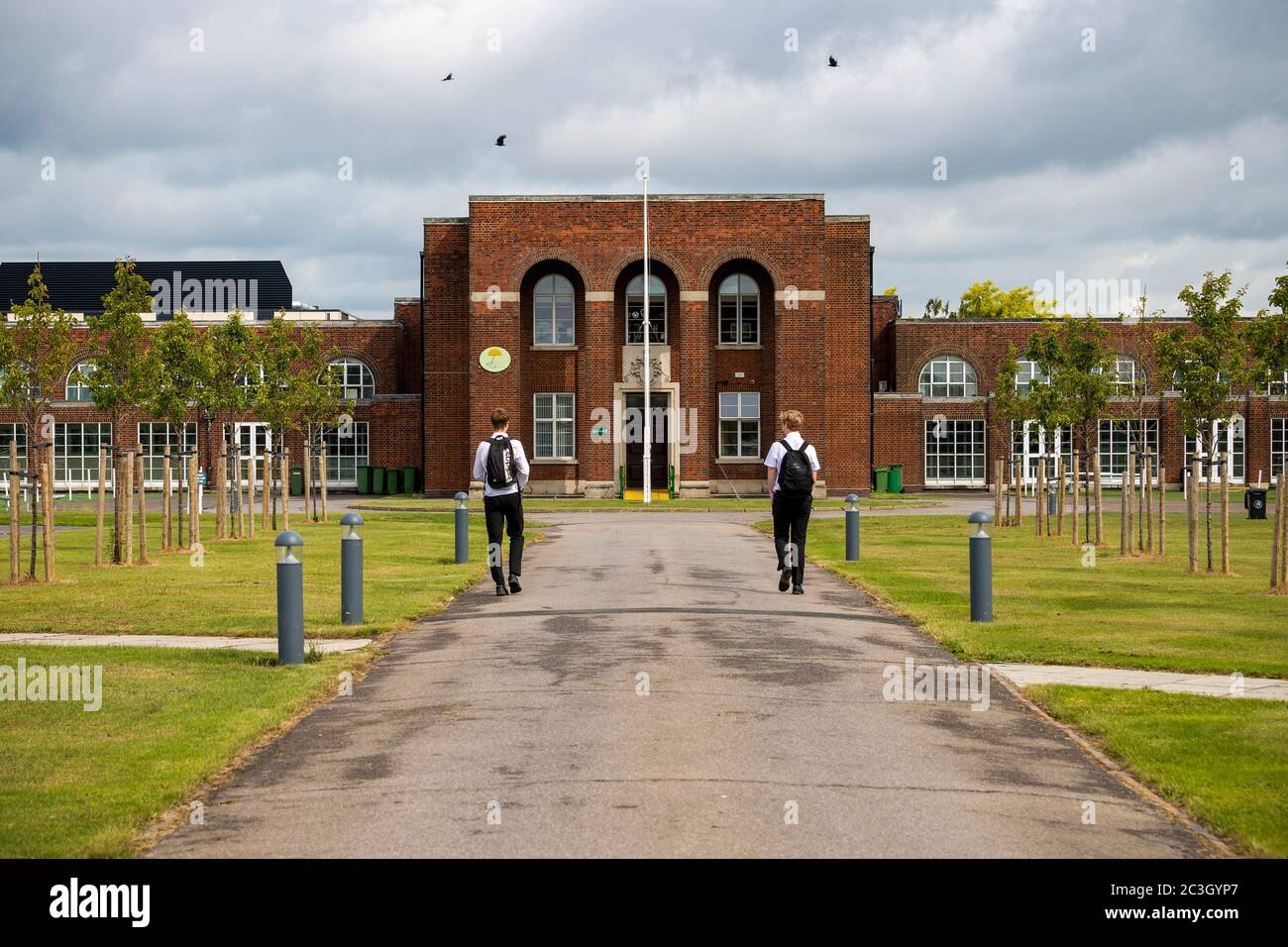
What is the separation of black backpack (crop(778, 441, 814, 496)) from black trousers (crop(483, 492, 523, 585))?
2.92 m

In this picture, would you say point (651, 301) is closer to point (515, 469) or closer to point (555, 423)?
point (555, 423)

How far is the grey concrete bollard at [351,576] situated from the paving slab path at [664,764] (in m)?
0.86

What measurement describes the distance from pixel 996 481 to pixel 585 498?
21.3 m

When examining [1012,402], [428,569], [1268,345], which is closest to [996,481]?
[1012,402]

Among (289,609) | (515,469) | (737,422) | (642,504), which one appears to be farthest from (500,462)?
(737,422)

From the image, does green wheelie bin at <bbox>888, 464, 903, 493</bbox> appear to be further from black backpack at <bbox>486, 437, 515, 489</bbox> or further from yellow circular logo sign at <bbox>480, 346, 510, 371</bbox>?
black backpack at <bbox>486, 437, 515, 489</bbox>

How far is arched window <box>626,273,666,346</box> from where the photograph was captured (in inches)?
2095

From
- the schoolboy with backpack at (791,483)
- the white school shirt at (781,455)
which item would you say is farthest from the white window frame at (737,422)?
the white school shirt at (781,455)

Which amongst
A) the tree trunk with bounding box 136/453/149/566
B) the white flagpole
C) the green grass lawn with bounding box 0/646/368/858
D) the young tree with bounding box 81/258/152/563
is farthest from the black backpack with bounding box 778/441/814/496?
the white flagpole

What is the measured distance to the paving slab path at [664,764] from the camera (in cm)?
635

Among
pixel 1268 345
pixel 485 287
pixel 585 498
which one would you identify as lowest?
pixel 585 498

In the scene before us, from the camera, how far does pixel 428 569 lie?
822 inches

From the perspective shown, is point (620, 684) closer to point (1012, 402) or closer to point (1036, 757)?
point (1036, 757)

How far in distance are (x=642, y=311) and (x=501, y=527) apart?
124 feet
